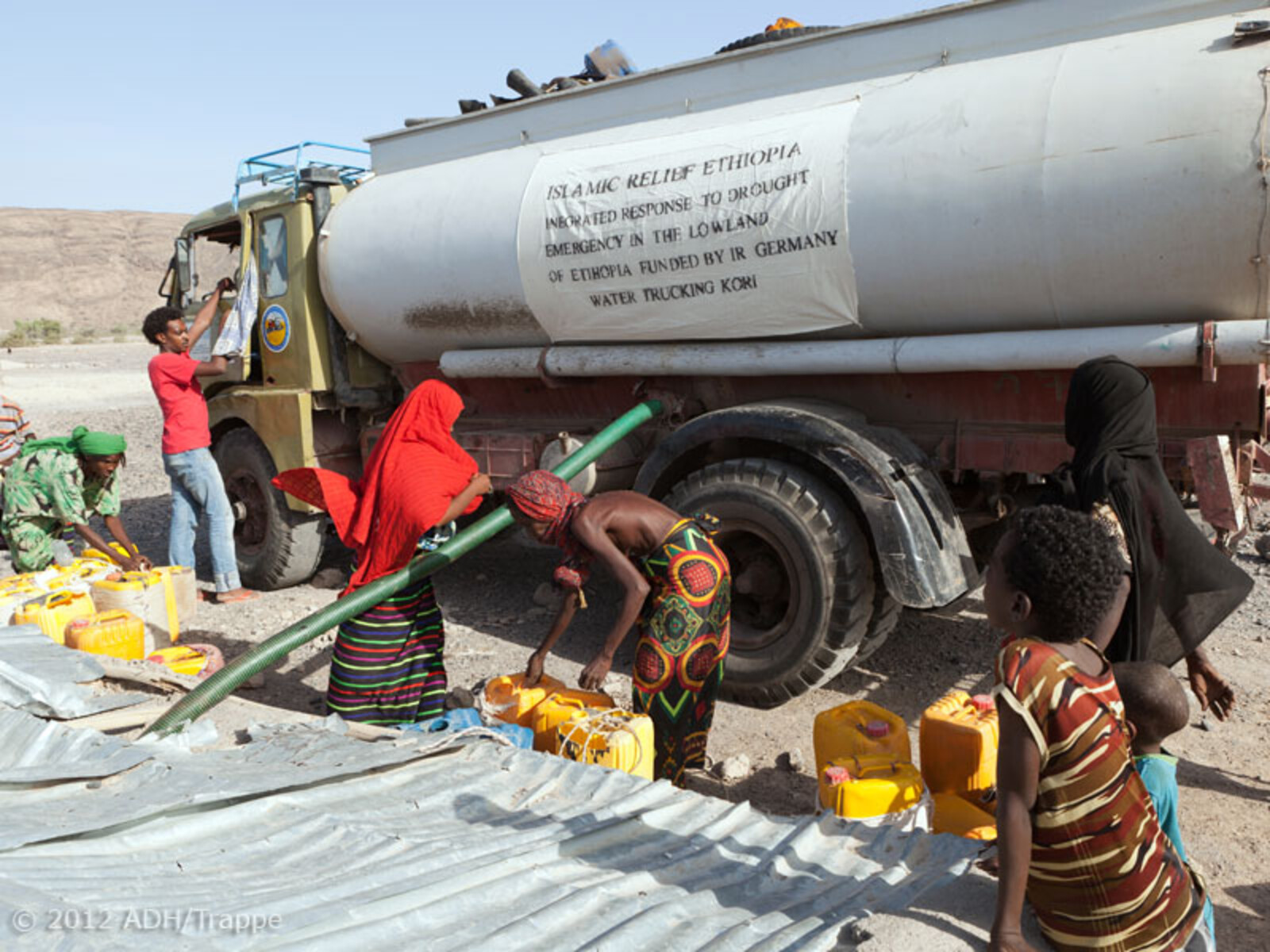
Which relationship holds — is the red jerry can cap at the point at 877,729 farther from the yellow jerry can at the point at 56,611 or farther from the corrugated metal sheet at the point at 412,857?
the yellow jerry can at the point at 56,611

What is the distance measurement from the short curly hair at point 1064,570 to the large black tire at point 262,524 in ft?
18.6

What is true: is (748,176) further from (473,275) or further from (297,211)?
(297,211)

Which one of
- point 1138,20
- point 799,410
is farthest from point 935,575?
point 1138,20

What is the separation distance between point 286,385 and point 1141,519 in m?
5.45

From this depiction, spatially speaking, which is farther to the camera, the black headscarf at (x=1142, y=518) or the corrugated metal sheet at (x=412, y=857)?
the black headscarf at (x=1142, y=518)

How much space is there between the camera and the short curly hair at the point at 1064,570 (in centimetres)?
169

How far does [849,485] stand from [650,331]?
1.36 metres

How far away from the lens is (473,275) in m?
5.48

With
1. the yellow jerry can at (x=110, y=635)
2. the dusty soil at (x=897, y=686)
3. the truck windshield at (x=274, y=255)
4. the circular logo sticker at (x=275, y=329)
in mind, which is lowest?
the dusty soil at (x=897, y=686)

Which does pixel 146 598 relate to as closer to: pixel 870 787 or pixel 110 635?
pixel 110 635

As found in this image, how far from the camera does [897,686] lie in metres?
4.70

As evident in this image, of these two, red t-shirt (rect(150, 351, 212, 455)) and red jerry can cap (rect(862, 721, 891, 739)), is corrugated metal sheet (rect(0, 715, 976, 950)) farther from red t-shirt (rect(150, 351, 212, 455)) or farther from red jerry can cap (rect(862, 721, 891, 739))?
red t-shirt (rect(150, 351, 212, 455))

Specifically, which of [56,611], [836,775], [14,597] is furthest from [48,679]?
[836,775]
